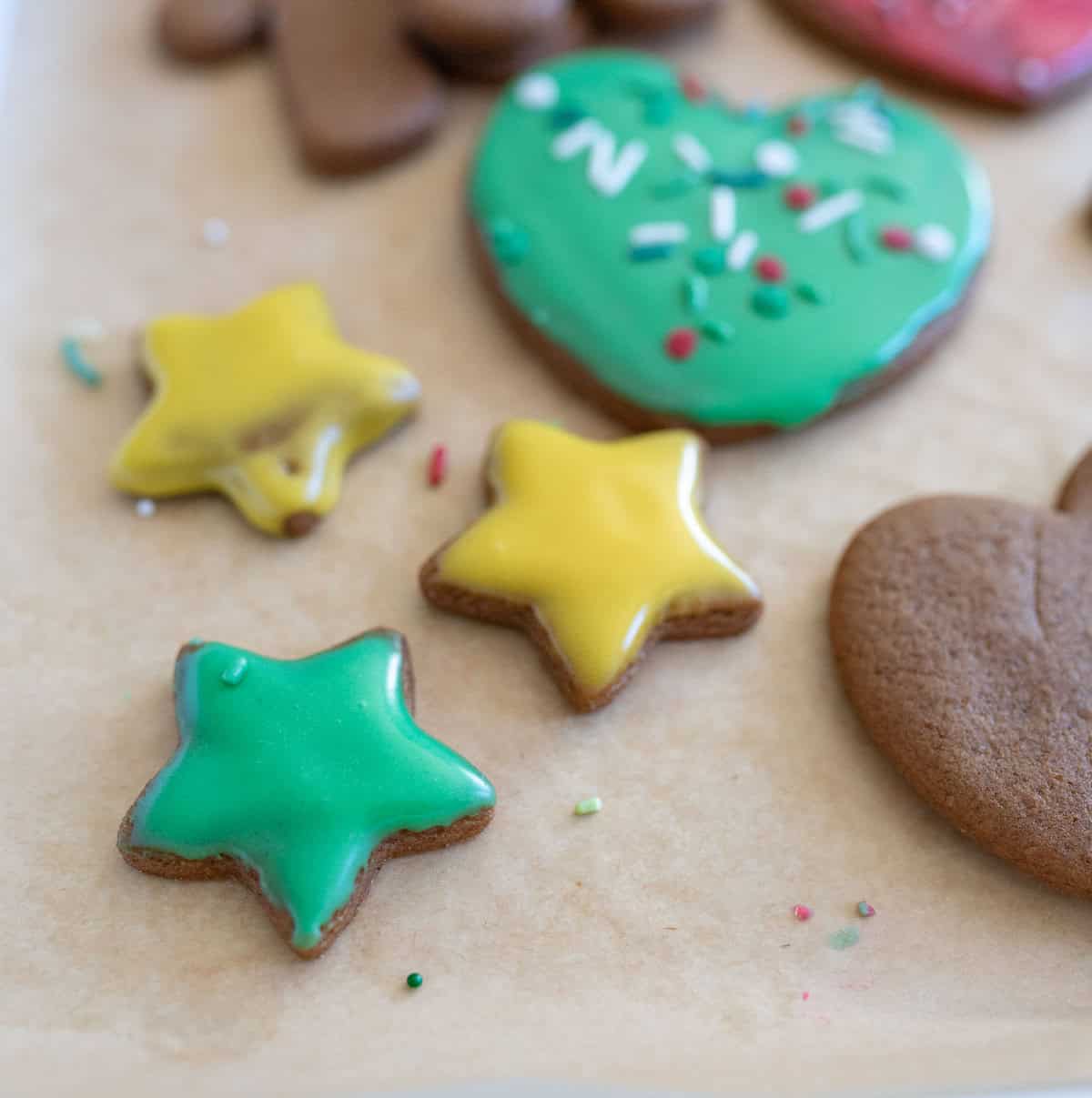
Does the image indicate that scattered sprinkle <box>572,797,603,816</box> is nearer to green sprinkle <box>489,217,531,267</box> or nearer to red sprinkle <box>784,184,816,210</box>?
green sprinkle <box>489,217,531,267</box>

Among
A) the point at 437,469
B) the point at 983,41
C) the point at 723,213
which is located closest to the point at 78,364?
the point at 437,469

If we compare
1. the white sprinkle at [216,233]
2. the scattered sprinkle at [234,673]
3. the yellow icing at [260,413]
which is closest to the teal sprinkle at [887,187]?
the yellow icing at [260,413]

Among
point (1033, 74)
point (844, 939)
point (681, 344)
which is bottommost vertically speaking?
point (844, 939)

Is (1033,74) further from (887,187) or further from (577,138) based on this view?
(577,138)

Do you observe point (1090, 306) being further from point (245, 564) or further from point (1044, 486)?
point (245, 564)

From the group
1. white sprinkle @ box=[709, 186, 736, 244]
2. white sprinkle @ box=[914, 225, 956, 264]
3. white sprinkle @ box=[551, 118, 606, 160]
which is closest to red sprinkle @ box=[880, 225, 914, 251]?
white sprinkle @ box=[914, 225, 956, 264]

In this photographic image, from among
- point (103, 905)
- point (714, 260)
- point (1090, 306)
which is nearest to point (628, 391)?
point (714, 260)

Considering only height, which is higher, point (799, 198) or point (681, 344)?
point (799, 198)
